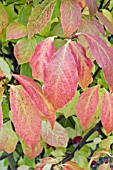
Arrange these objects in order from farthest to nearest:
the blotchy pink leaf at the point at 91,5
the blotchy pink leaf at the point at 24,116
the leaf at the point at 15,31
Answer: the leaf at the point at 15,31, the blotchy pink leaf at the point at 91,5, the blotchy pink leaf at the point at 24,116

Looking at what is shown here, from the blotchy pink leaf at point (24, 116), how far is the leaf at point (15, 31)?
0.31m

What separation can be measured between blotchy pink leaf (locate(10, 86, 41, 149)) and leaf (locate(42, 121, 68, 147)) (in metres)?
0.30

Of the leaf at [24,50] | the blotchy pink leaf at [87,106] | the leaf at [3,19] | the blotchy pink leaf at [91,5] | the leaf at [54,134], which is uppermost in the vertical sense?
the blotchy pink leaf at [91,5]

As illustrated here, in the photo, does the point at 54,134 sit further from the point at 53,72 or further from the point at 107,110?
the point at 53,72

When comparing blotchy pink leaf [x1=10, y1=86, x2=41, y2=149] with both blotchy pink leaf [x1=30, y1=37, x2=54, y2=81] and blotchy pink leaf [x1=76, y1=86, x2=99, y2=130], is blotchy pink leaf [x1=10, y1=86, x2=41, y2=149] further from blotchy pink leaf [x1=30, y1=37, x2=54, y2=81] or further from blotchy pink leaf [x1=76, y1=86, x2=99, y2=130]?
blotchy pink leaf [x1=76, y1=86, x2=99, y2=130]

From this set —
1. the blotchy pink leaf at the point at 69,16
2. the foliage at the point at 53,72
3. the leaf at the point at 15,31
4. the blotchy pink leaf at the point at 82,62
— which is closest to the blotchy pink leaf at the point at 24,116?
the foliage at the point at 53,72

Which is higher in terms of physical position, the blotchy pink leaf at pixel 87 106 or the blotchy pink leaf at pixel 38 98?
the blotchy pink leaf at pixel 38 98

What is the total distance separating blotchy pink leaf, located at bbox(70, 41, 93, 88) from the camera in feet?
1.99

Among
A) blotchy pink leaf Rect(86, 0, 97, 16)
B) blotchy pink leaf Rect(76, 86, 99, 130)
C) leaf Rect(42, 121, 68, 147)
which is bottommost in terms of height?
leaf Rect(42, 121, 68, 147)

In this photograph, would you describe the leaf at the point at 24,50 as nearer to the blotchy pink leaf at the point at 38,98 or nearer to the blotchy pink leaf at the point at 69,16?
the blotchy pink leaf at the point at 69,16

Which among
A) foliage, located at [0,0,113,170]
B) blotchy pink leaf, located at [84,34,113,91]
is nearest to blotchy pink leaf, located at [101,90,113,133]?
foliage, located at [0,0,113,170]

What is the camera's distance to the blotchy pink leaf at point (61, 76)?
56 centimetres

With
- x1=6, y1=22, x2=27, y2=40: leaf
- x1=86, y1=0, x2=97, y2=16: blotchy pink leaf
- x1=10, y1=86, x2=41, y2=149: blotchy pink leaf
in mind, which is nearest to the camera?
x1=10, y1=86, x2=41, y2=149: blotchy pink leaf

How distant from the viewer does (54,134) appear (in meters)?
0.93
